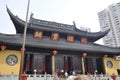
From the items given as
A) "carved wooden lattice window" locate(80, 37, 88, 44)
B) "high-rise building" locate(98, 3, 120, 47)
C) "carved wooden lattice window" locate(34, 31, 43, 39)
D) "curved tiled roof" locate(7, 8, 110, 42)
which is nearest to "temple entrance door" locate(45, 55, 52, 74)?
"carved wooden lattice window" locate(34, 31, 43, 39)

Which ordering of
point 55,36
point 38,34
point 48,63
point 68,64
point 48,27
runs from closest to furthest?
point 48,63
point 68,64
point 38,34
point 55,36
point 48,27

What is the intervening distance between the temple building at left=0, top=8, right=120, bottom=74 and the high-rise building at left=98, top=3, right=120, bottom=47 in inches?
2143

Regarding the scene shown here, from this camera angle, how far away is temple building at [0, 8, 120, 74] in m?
12.8

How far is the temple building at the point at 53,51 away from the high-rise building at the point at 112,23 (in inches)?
2143

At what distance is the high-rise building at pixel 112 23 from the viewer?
69688mm

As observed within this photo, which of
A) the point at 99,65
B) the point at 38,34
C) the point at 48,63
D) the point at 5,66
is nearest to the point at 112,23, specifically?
the point at 99,65

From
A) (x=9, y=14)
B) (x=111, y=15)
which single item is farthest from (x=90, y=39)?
(x=111, y=15)

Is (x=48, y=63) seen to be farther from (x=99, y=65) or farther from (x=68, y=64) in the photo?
(x=99, y=65)

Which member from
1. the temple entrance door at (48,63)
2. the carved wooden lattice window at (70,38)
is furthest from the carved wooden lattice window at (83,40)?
the temple entrance door at (48,63)

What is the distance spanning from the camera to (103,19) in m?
80.9

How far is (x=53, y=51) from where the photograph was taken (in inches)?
551

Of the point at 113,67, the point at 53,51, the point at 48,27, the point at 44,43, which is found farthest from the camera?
the point at 113,67

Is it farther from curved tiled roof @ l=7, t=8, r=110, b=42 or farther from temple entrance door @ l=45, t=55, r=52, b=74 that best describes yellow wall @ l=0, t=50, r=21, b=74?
curved tiled roof @ l=7, t=8, r=110, b=42

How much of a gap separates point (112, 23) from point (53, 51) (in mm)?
67016
